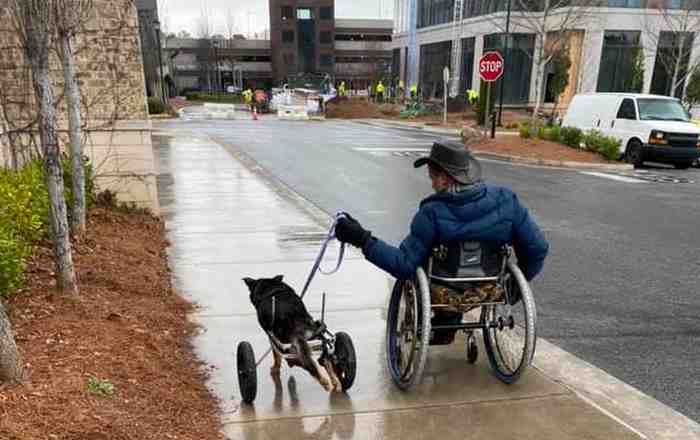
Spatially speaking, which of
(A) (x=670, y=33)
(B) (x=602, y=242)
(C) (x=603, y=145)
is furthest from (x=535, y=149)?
(A) (x=670, y=33)

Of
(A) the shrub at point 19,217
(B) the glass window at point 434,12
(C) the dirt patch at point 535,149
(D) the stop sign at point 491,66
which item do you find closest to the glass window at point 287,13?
(B) the glass window at point 434,12

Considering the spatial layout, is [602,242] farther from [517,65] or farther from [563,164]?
[517,65]

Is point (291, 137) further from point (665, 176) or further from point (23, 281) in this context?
point (23, 281)

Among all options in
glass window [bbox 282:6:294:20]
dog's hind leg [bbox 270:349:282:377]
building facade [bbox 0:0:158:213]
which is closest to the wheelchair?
dog's hind leg [bbox 270:349:282:377]

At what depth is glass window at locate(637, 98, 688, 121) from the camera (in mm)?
16097

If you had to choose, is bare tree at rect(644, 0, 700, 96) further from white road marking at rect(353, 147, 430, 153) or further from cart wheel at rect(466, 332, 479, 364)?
cart wheel at rect(466, 332, 479, 364)

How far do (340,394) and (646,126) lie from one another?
49.2 ft

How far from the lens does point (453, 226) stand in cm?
323

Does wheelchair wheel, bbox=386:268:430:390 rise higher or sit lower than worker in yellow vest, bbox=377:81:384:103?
higher

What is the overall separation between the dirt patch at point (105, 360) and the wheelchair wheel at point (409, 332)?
1.14 m

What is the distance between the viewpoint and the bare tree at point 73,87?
476cm

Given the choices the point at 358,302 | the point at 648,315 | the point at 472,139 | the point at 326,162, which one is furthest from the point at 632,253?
the point at 472,139

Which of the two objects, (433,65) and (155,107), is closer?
(155,107)

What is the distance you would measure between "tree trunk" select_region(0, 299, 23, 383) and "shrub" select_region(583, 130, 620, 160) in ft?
53.5
